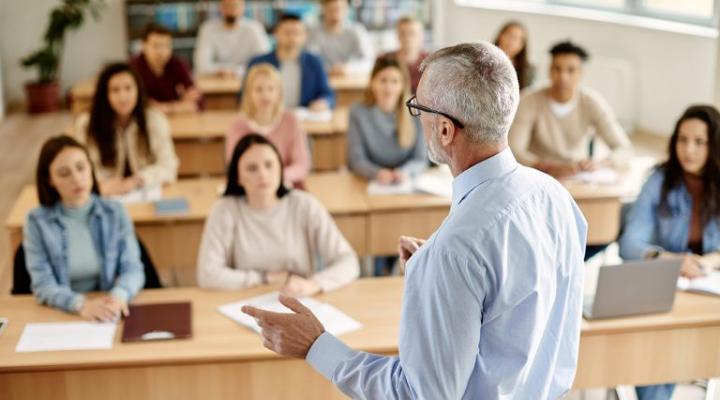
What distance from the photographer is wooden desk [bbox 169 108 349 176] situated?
17.7ft

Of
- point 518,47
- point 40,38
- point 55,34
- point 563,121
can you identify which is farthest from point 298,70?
point 40,38

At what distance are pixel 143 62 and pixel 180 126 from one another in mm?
1121

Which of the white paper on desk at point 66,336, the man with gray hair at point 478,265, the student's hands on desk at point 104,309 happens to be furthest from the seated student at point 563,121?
the man with gray hair at point 478,265

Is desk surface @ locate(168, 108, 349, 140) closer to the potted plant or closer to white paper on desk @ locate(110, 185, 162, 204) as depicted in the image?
white paper on desk @ locate(110, 185, 162, 204)

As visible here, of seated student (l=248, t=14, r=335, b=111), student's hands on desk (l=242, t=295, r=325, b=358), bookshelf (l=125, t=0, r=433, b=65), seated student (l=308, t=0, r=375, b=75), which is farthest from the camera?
bookshelf (l=125, t=0, r=433, b=65)

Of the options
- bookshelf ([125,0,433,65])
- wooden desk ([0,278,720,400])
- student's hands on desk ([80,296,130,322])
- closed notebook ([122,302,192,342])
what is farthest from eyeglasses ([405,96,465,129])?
bookshelf ([125,0,433,65])

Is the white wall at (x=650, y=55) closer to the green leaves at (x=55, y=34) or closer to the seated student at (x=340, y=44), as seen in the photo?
the seated student at (x=340, y=44)

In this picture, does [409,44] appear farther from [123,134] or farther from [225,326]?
[225,326]

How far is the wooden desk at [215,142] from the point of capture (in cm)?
540

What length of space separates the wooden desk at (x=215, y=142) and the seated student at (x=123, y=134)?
861 millimetres

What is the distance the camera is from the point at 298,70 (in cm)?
594

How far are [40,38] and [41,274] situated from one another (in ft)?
23.9

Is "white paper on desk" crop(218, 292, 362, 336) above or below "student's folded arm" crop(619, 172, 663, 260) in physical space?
below

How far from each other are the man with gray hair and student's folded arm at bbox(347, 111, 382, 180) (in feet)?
8.90
